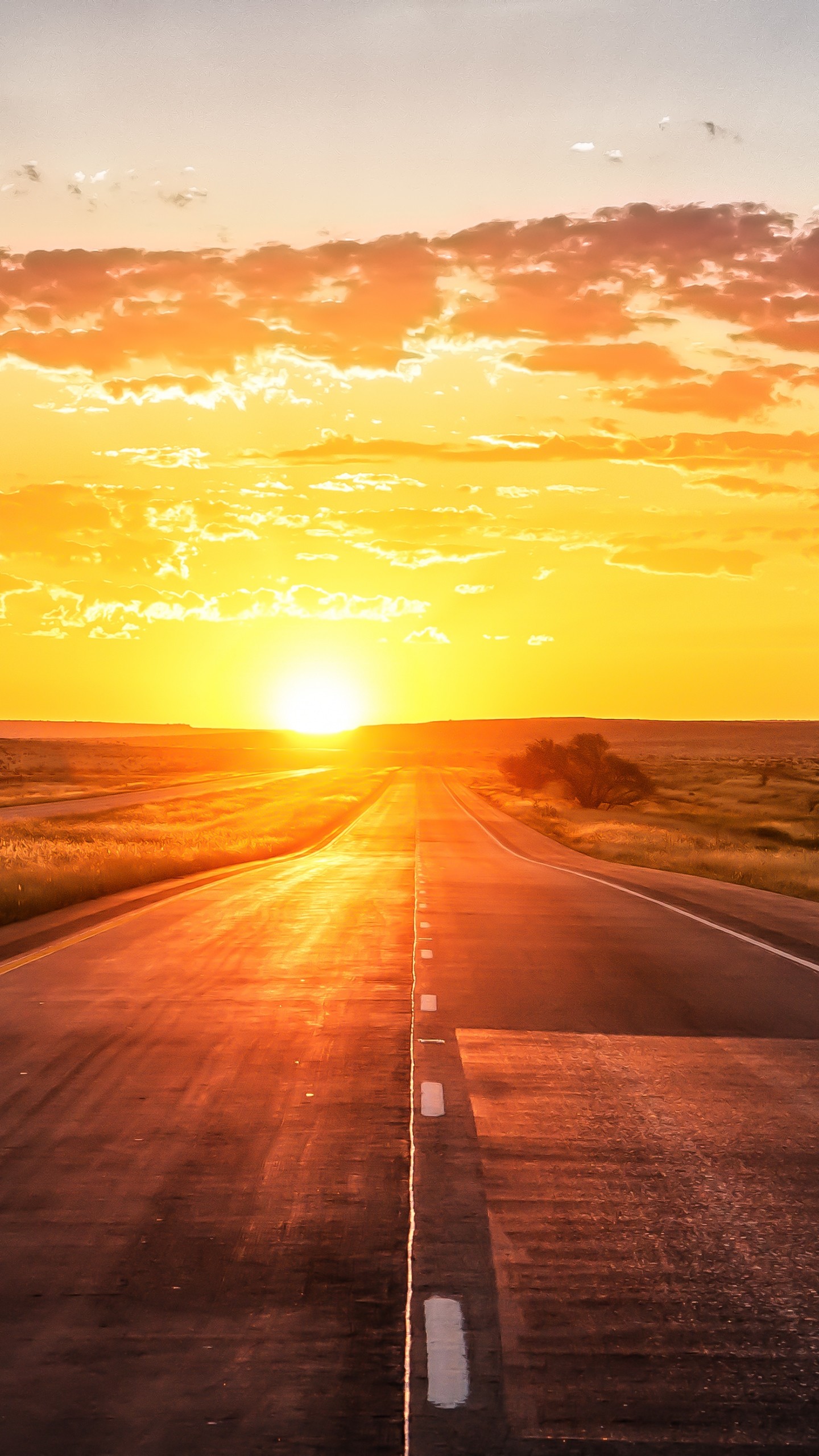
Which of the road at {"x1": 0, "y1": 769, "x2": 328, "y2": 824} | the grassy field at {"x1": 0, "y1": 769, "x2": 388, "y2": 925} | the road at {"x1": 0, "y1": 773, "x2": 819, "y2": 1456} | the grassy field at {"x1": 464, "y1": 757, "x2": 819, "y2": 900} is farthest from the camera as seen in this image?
the road at {"x1": 0, "y1": 769, "x2": 328, "y2": 824}

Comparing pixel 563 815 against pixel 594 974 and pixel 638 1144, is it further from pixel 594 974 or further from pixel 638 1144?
pixel 638 1144

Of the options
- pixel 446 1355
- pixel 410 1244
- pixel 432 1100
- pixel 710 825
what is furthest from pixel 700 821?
pixel 446 1355

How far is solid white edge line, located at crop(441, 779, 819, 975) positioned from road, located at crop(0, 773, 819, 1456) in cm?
236

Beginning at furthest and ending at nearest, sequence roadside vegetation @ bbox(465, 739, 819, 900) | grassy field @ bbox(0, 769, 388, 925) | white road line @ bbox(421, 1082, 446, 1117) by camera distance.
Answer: roadside vegetation @ bbox(465, 739, 819, 900)
grassy field @ bbox(0, 769, 388, 925)
white road line @ bbox(421, 1082, 446, 1117)

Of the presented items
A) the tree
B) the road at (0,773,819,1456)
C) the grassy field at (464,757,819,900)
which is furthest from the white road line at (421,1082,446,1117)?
the tree

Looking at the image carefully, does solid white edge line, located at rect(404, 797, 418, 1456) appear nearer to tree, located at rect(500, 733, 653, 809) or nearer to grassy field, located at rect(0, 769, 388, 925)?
grassy field, located at rect(0, 769, 388, 925)

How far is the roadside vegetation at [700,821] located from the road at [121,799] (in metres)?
19.1

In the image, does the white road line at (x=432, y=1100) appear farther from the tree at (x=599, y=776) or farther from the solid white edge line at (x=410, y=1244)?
the tree at (x=599, y=776)

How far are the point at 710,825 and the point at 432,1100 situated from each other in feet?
190

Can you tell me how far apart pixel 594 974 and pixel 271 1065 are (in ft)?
18.5

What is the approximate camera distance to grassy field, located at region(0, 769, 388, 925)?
21.8 meters

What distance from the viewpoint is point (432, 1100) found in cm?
823

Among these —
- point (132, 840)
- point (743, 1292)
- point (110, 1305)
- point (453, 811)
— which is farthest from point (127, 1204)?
point (453, 811)

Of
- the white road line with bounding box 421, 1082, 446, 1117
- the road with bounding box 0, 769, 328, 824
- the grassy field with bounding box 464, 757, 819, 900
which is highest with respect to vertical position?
the white road line with bounding box 421, 1082, 446, 1117
